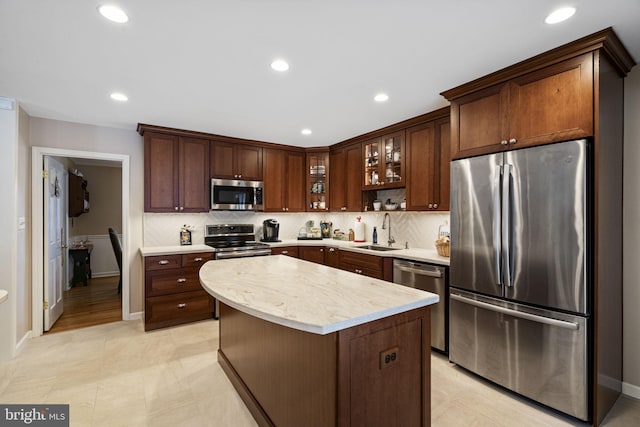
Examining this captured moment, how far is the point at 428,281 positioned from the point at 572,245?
1.23 meters

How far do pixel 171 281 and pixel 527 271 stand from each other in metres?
3.64

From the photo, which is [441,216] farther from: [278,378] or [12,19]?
[12,19]

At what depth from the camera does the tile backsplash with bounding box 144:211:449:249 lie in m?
3.73

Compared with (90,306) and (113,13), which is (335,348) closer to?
(113,13)

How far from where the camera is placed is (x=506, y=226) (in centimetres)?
221

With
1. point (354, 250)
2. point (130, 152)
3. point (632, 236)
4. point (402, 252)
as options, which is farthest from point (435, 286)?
point (130, 152)

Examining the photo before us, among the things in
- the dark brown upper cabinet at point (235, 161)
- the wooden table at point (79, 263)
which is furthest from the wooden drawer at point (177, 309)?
the wooden table at point (79, 263)

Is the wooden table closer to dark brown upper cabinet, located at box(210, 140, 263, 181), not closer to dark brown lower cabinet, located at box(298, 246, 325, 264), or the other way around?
dark brown upper cabinet, located at box(210, 140, 263, 181)

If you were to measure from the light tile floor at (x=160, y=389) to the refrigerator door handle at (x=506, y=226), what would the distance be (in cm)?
91

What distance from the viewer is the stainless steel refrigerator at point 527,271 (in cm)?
190

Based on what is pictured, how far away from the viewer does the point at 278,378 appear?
68.9 inches

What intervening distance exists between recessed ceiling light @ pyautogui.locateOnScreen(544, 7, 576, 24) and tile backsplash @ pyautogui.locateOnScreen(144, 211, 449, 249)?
6.78ft

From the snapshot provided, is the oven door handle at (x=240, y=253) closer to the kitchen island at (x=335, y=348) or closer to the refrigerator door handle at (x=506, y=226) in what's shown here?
the kitchen island at (x=335, y=348)

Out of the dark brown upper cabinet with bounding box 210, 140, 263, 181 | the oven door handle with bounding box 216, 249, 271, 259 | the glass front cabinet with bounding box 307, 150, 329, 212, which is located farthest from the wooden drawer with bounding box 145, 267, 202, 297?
the glass front cabinet with bounding box 307, 150, 329, 212
